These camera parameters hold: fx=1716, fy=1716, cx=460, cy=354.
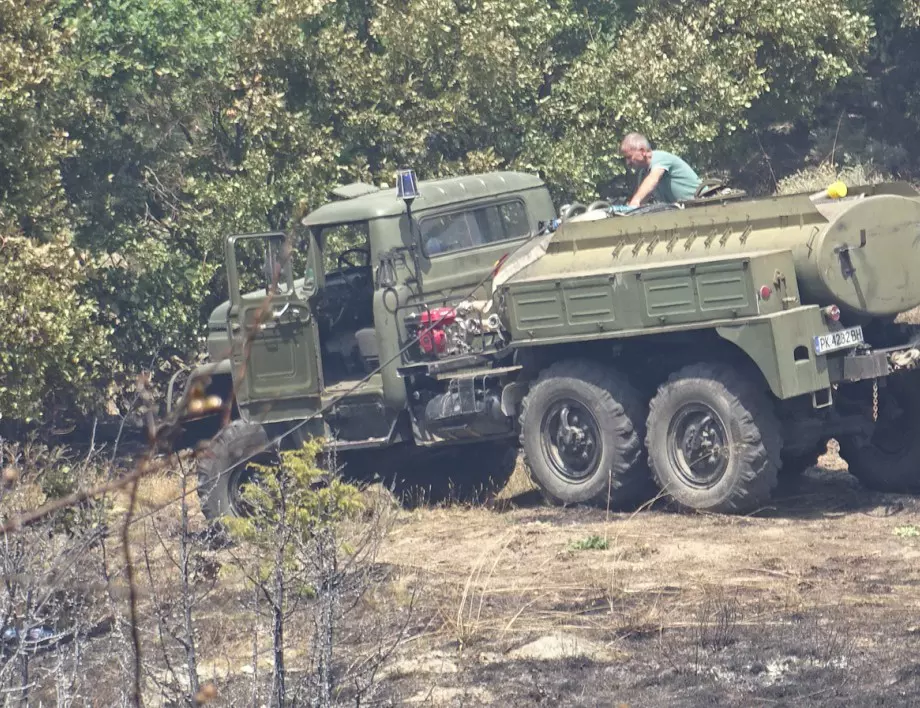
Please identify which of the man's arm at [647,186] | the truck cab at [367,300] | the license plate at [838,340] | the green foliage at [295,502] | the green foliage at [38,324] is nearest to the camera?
the green foliage at [295,502]

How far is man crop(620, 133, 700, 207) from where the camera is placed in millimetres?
12328

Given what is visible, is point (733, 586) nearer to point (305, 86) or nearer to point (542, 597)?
point (542, 597)

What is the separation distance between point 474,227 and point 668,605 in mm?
5099

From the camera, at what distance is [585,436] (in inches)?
465

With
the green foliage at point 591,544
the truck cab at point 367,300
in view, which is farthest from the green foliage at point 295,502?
the truck cab at point 367,300

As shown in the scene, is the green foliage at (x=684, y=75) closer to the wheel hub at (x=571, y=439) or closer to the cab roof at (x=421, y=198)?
the cab roof at (x=421, y=198)

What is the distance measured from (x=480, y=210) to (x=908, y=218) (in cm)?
352

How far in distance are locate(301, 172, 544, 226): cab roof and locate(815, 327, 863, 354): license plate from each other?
344cm

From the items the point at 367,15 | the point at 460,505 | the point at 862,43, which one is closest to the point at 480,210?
the point at 460,505

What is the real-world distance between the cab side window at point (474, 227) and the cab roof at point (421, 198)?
11 centimetres

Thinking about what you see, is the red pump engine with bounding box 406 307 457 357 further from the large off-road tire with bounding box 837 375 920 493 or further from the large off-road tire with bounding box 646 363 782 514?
the large off-road tire with bounding box 837 375 920 493

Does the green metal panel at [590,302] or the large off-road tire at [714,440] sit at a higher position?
the green metal panel at [590,302]

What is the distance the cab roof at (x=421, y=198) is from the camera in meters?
12.6

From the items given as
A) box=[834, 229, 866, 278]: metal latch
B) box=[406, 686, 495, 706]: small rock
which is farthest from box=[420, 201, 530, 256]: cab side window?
box=[406, 686, 495, 706]: small rock
